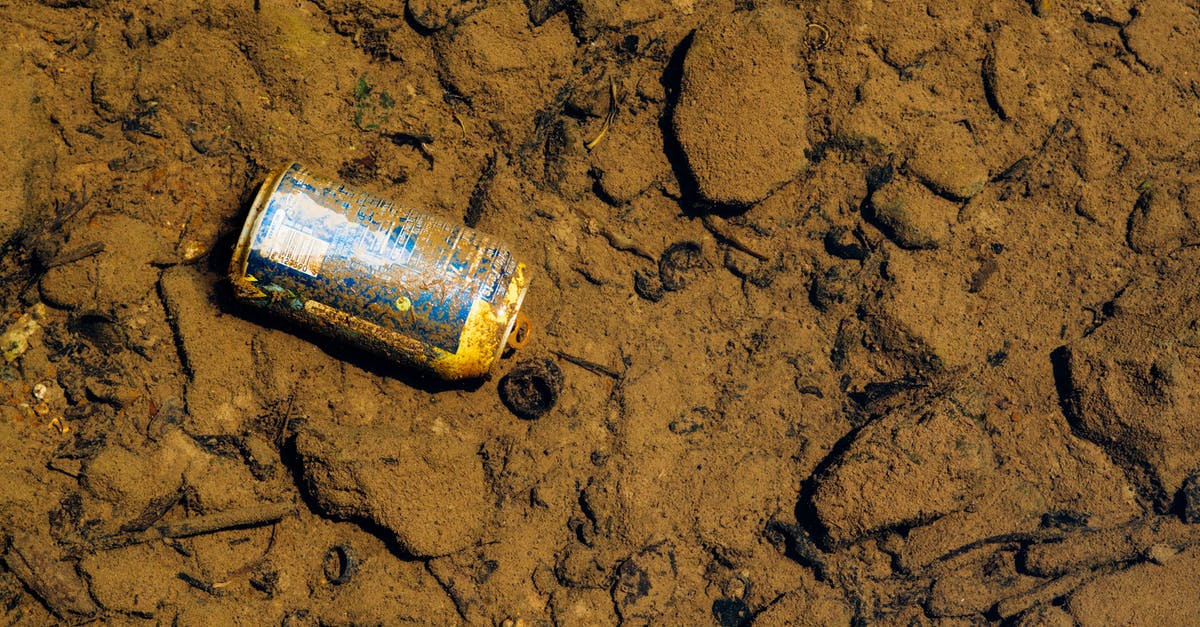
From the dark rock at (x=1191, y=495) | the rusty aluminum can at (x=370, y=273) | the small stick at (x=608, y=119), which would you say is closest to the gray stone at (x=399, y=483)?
the rusty aluminum can at (x=370, y=273)

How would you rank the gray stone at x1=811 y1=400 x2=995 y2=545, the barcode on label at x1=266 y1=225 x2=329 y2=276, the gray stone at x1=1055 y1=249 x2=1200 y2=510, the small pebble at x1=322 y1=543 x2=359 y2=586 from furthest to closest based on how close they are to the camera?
the gray stone at x1=1055 y1=249 x2=1200 y2=510 → the gray stone at x1=811 y1=400 x2=995 y2=545 → the small pebble at x1=322 y1=543 x2=359 y2=586 → the barcode on label at x1=266 y1=225 x2=329 y2=276

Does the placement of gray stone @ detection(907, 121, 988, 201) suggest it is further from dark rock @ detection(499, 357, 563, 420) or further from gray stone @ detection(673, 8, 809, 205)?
dark rock @ detection(499, 357, 563, 420)

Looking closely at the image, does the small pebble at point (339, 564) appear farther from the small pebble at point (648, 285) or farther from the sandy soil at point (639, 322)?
the small pebble at point (648, 285)

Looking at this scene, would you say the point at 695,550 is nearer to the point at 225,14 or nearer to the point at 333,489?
the point at 333,489

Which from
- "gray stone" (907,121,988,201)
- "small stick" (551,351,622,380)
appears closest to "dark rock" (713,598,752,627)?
"small stick" (551,351,622,380)

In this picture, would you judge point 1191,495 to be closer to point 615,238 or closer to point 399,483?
point 615,238

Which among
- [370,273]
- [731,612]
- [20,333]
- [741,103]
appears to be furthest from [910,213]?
[20,333]
